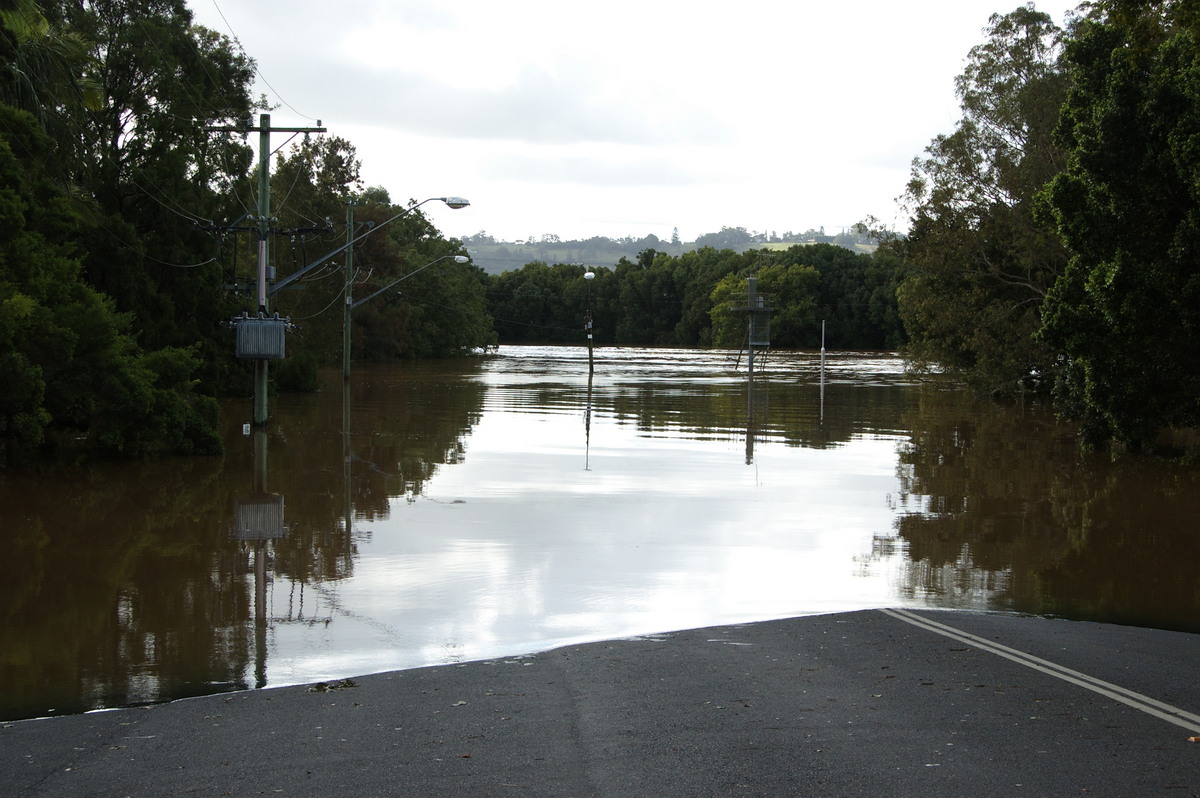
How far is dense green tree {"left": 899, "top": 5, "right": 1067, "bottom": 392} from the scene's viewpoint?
125ft

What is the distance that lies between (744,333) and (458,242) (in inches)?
1454

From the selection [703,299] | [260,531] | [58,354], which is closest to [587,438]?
[58,354]

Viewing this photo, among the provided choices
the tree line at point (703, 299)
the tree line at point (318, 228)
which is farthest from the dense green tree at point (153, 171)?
the tree line at point (703, 299)

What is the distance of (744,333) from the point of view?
12431cm

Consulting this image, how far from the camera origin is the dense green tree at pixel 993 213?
38.1 metres

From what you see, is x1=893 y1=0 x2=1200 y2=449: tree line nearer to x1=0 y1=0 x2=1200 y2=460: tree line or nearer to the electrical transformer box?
x1=0 y1=0 x2=1200 y2=460: tree line

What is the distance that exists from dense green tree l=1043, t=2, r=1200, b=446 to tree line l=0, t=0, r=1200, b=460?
0.04 meters

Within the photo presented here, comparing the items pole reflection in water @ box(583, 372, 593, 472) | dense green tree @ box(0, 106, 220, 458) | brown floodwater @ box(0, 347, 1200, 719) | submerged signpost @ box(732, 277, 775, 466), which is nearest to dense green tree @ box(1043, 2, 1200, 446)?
brown floodwater @ box(0, 347, 1200, 719)

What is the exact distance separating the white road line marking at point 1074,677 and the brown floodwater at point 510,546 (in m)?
1.64

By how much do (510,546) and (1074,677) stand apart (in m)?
7.33

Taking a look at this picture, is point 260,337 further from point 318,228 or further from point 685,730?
point 685,730

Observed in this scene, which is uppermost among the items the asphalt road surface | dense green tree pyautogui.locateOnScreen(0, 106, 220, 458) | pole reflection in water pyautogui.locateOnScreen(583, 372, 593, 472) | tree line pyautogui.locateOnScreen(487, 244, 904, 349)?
tree line pyautogui.locateOnScreen(487, 244, 904, 349)

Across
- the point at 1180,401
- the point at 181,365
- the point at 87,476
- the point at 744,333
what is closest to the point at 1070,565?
the point at 1180,401

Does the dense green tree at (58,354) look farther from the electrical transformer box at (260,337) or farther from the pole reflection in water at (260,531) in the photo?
the pole reflection in water at (260,531)
